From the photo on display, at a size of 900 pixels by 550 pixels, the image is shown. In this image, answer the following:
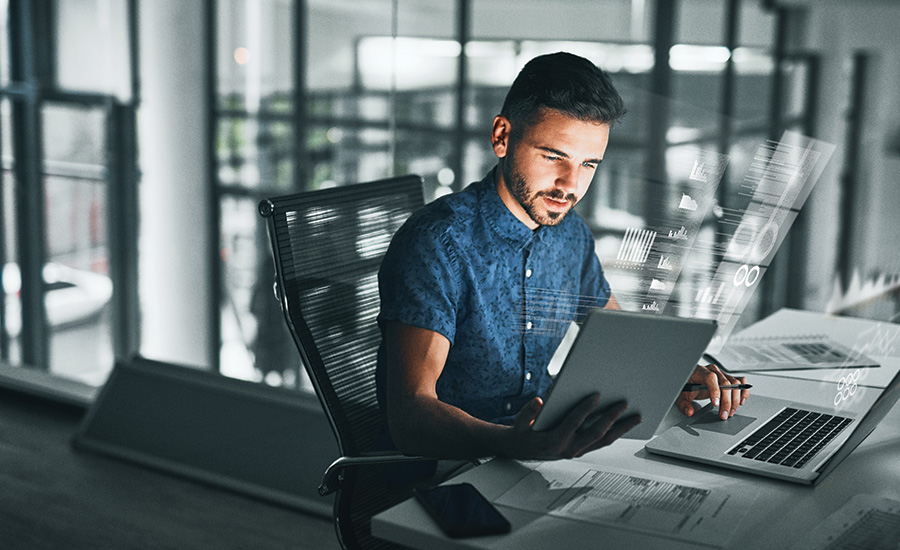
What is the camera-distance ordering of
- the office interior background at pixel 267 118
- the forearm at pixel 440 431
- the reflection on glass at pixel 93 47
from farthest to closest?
the reflection on glass at pixel 93 47
the office interior background at pixel 267 118
the forearm at pixel 440 431

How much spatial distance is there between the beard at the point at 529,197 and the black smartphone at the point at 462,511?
1.87 ft

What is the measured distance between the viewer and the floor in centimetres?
263

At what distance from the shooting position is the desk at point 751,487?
104cm

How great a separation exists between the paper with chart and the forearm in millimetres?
82

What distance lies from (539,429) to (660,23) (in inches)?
117

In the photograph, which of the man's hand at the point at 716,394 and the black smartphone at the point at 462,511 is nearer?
the black smartphone at the point at 462,511

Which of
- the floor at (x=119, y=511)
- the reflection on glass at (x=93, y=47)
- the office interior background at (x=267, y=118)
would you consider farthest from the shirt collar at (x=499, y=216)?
the reflection on glass at (x=93, y=47)

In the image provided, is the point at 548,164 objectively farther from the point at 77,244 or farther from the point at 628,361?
the point at 77,244

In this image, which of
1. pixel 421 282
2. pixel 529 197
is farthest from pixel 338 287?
pixel 529 197

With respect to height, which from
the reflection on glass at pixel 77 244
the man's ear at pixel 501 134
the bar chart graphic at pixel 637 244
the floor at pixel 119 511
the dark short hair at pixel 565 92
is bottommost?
the floor at pixel 119 511

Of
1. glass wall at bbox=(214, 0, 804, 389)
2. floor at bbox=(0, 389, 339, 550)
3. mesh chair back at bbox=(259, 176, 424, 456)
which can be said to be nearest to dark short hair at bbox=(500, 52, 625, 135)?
mesh chair back at bbox=(259, 176, 424, 456)

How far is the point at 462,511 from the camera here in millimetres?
1066

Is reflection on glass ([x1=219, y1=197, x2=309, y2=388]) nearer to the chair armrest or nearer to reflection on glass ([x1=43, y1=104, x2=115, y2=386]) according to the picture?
reflection on glass ([x1=43, y1=104, x2=115, y2=386])
